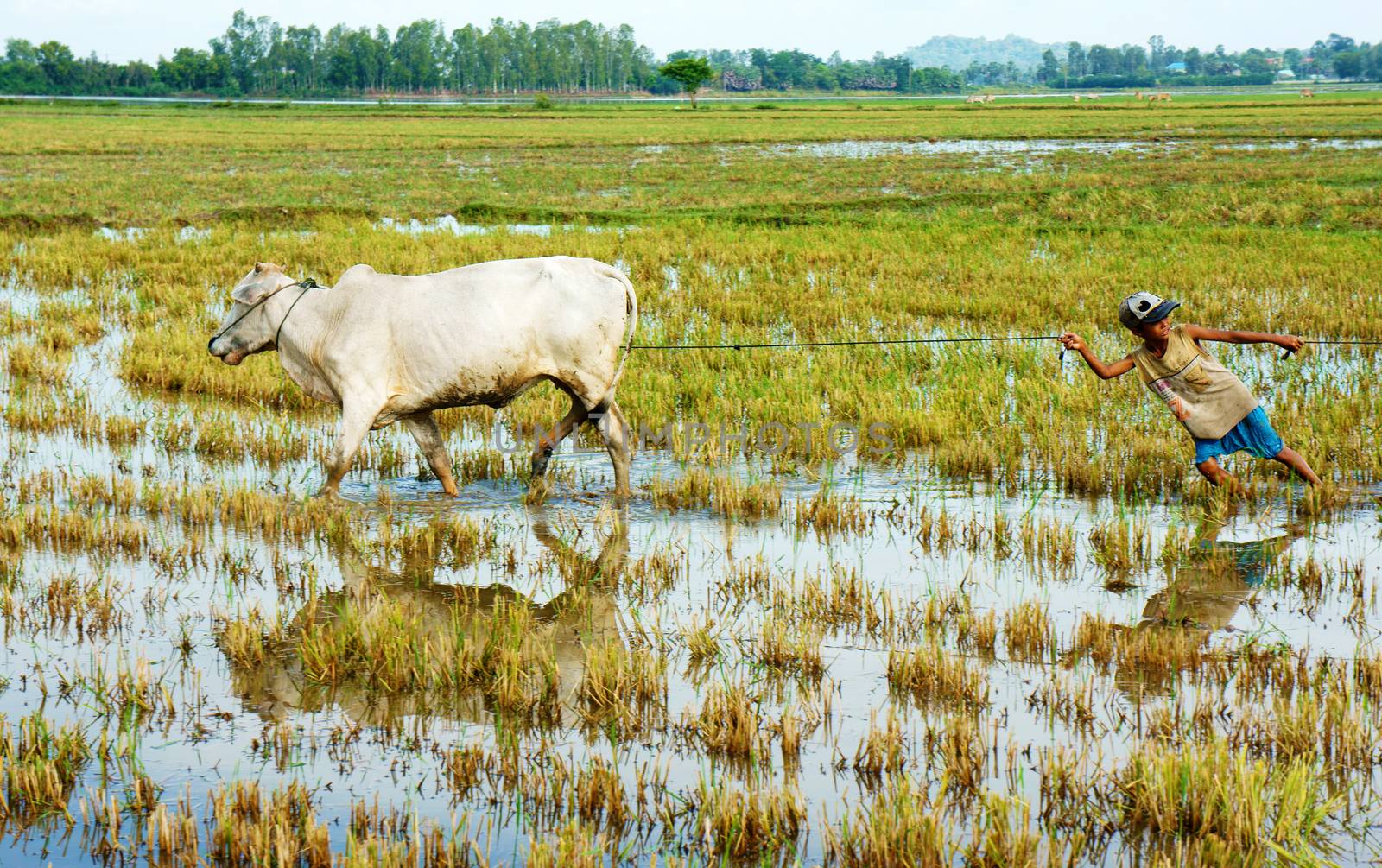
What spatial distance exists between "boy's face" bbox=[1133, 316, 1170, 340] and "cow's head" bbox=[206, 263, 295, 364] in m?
4.13

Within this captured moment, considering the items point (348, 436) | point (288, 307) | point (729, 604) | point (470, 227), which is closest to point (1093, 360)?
point (729, 604)

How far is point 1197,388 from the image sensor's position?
633cm

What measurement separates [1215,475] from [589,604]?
3097 mm

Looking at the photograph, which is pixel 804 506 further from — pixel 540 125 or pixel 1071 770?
pixel 540 125

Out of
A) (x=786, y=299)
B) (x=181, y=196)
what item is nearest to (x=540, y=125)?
(x=181, y=196)

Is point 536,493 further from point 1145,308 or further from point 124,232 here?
point 124,232

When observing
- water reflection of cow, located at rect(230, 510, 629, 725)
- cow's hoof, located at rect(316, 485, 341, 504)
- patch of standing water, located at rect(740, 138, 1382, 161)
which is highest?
patch of standing water, located at rect(740, 138, 1382, 161)

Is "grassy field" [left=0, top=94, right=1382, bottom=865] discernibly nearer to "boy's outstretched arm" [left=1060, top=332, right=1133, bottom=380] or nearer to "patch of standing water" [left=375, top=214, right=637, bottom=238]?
"boy's outstretched arm" [left=1060, top=332, right=1133, bottom=380]

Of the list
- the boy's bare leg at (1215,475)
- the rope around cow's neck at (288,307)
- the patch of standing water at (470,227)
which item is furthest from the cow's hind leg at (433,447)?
the patch of standing water at (470,227)

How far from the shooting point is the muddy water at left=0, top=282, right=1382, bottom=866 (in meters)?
3.68

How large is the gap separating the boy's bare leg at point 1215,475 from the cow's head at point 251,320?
453 centimetres

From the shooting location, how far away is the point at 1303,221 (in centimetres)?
1698

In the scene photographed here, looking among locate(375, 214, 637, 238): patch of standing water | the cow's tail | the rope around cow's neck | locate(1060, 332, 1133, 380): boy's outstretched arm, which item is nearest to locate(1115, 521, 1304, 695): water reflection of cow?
locate(1060, 332, 1133, 380): boy's outstretched arm

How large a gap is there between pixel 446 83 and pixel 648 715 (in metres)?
155
